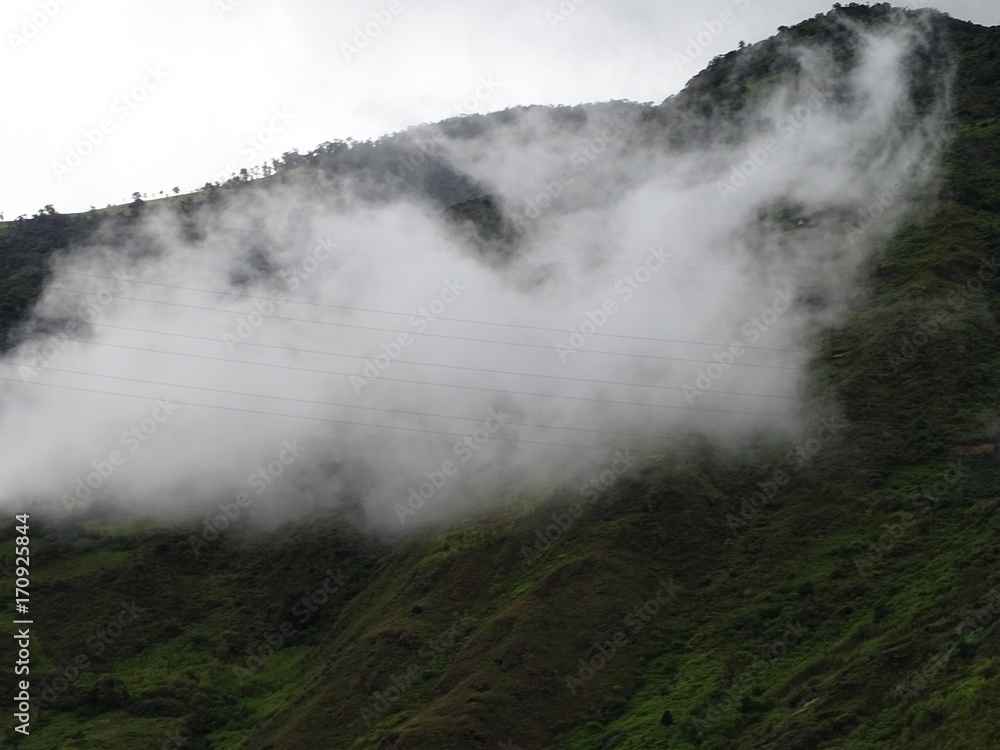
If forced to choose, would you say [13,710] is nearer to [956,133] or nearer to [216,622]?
[216,622]

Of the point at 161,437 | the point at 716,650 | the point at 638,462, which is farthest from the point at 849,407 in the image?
the point at 161,437

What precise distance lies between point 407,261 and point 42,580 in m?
84.6

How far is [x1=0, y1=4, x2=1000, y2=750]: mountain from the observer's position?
69.1m

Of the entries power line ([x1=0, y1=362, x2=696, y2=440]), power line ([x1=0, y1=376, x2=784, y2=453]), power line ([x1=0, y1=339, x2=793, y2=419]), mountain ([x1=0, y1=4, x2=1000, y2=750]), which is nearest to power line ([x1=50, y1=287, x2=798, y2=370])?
power line ([x1=0, y1=339, x2=793, y2=419])

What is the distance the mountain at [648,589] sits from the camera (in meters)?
69.1

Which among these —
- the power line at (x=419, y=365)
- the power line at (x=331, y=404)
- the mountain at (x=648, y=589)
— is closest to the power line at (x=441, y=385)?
the power line at (x=419, y=365)

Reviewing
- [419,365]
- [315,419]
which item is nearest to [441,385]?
[419,365]

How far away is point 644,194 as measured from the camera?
579ft

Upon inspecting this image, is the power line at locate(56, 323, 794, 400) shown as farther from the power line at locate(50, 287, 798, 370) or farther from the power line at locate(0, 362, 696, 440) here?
the power line at locate(0, 362, 696, 440)

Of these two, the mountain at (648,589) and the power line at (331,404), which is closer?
the mountain at (648,589)

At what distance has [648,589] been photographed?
3435 inches

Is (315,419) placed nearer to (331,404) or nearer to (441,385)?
(331,404)

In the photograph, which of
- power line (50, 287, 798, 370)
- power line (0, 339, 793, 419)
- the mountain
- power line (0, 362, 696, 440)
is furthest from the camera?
power line (50, 287, 798, 370)

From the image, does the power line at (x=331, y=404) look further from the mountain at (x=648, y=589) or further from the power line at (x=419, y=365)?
the mountain at (x=648, y=589)
